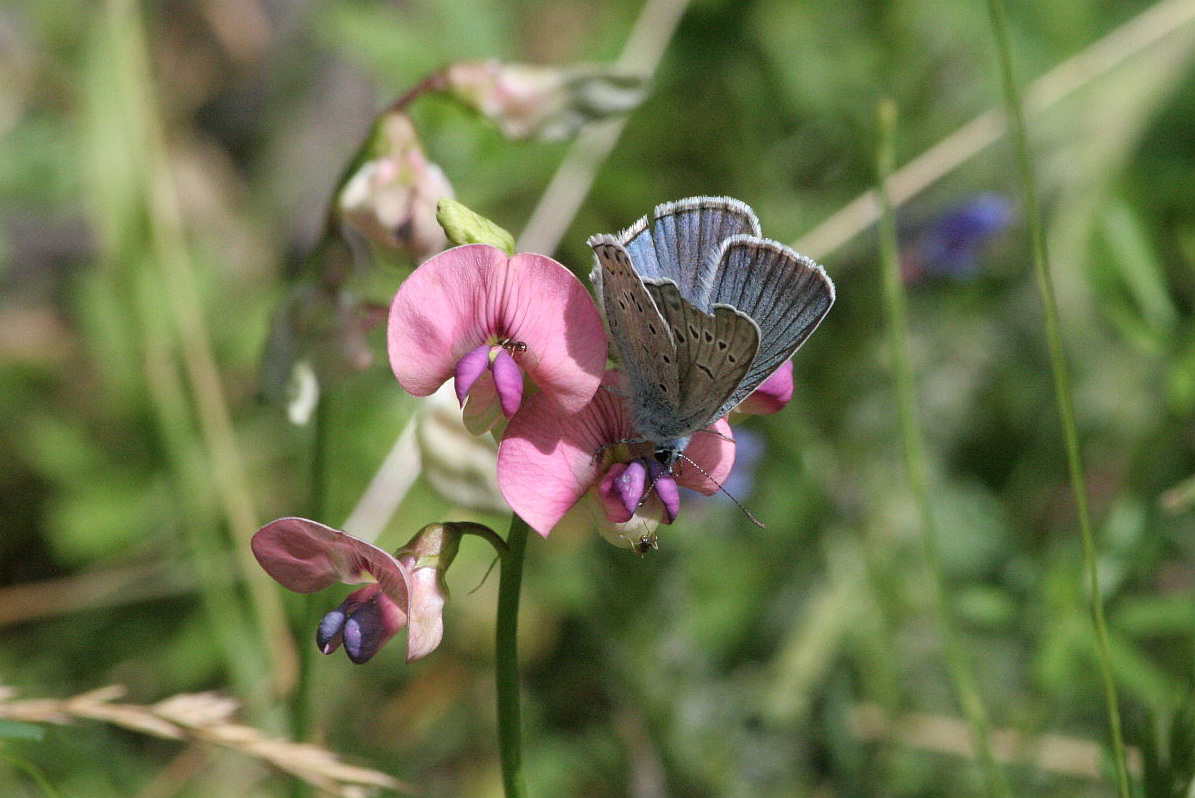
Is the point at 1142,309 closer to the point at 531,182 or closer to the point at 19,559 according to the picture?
the point at 531,182

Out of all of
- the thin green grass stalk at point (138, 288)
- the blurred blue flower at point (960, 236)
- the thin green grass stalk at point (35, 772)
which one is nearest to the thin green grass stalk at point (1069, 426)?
the thin green grass stalk at point (35, 772)

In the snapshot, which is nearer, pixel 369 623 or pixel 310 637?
pixel 369 623

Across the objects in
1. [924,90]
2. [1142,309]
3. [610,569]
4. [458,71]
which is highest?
[924,90]

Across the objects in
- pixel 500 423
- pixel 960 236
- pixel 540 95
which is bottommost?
pixel 500 423

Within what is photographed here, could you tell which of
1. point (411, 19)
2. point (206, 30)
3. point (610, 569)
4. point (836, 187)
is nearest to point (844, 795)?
point (610, 569)

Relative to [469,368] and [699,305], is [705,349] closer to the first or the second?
[699,305]

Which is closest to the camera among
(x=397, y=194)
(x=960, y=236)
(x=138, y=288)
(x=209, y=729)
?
(x=209, y=729)

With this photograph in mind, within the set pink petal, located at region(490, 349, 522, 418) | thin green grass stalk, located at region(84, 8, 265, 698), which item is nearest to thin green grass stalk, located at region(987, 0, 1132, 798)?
pink petal, located at region(490, 349, 522, 418)

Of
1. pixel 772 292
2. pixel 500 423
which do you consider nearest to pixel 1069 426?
pixel 772 292
